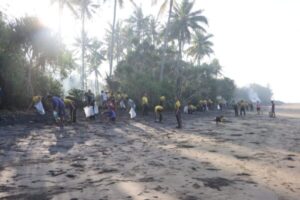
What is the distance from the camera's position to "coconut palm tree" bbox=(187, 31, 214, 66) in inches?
2200

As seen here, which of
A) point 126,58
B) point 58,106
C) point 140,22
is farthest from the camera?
point 140,22

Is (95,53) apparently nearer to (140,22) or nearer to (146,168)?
(140,22)

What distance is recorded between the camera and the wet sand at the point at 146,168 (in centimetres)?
567

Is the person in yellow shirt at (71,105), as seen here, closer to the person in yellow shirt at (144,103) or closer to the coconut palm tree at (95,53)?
the person in yellow shirt at (144,103)

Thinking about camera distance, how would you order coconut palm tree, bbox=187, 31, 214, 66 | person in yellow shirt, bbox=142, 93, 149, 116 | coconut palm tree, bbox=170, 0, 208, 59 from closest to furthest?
person in yellow shirt, bbox=142, 93, 149, 116, coconut palm tree, bbox=170, 0, 208, 59, coconut palm tree, bbox=187, 31, 214, 66

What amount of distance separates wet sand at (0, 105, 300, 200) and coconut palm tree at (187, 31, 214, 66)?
4486 cm

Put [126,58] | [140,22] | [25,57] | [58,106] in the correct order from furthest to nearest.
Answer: [140,22]
[126,58]
[25,57]
[58,106]

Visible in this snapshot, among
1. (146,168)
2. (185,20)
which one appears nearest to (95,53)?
(185,20)

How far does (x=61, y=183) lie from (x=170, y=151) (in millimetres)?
4327

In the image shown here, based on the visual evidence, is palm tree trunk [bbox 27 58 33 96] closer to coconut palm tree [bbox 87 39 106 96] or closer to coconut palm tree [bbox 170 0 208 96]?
coconut palm tree [bbox 170 0 208 96]

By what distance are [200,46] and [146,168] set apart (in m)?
50.3

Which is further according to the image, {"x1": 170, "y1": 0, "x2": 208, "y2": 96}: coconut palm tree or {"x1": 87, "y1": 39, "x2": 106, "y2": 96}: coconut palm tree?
{"x1": 87, "y1": 39, "x2": 106, "y2": 96}: coconut palm tree

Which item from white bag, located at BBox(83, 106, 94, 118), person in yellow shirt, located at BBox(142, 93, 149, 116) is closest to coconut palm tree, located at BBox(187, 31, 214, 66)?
person in yellow shirt, located at BBox(142, 93, 149, 116)

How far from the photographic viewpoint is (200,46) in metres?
56.2
